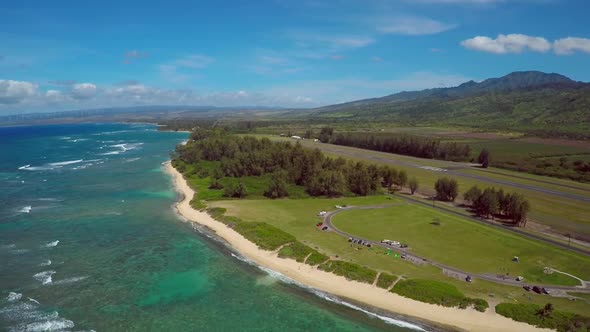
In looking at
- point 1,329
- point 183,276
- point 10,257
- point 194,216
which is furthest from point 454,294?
point 10,257

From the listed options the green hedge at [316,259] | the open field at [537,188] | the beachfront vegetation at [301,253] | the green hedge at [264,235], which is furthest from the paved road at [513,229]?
the green hedge at [264,235]

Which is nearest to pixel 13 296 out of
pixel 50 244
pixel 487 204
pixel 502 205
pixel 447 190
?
pixel 50 244

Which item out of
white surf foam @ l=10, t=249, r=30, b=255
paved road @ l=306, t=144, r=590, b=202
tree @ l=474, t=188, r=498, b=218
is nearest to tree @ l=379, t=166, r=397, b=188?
tree @ l=474, t=188, r=498, b=218

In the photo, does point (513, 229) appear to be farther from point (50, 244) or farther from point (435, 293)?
point (50, 244)

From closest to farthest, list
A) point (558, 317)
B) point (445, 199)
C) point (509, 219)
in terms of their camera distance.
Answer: point (558, 317), point (509, 219), point (445, 199)

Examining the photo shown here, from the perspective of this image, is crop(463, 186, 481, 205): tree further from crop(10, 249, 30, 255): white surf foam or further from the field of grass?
crop(10, 249, 30, 255): white surf foam

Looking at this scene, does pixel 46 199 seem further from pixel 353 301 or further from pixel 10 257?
pixel 353 301

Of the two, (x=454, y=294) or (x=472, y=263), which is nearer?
(x=454, y=294)

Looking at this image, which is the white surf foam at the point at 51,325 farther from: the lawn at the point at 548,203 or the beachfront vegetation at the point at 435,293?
the lawn at the point at 548,203
